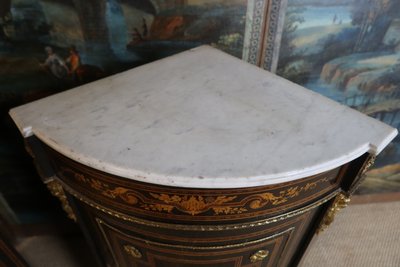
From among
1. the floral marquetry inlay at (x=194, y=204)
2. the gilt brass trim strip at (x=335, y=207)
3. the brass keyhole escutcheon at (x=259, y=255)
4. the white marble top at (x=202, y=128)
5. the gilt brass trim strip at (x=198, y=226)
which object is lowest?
the brass keyhole escutcheon at (x=259, y=255)

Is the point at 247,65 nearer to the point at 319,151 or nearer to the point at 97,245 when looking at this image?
the point at 319,151

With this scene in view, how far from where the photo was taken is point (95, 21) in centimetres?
91

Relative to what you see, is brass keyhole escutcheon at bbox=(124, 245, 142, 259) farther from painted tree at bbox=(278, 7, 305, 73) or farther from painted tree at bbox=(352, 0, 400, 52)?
painted tree at bbox=(352, 0, 400, 52)

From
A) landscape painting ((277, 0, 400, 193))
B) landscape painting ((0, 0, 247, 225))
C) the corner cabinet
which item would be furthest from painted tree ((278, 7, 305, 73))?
the corner cabinet

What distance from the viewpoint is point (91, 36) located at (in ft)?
3.06

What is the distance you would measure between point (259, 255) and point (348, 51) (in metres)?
0.75

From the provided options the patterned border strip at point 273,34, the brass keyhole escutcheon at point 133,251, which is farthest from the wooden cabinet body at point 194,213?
the patterned border strip at point 273,34

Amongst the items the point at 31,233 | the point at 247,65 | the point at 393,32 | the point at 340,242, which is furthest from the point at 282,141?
the point at 31,233

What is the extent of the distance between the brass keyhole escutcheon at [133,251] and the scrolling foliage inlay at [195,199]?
0.19 metres

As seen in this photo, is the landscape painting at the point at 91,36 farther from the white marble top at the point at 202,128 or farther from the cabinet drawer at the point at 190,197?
the cabinet drawer at the point at 190,197

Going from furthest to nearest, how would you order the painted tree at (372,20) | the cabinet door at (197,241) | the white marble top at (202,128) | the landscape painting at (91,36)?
the painted tree at (372,20) < the landscape painting at (91,36) < the cabinet door at (197,241) < the white marble top at (202,128)

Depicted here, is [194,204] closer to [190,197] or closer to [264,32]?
[190,197]

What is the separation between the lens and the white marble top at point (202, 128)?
1.77ft

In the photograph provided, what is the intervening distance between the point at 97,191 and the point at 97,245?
34 centimetres
